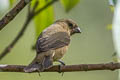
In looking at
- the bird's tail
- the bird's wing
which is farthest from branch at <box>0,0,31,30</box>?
the bird's wing

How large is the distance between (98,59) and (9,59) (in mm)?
1576

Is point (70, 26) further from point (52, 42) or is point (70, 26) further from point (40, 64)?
point (40, 64)

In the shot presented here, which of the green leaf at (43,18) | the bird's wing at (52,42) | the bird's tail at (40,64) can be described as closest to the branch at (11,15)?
the bird's tail at (40,64)

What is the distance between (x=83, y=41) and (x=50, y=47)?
136 inches

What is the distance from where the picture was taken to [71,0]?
339cm

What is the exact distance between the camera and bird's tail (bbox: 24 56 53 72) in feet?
10.8

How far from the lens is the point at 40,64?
354 cm

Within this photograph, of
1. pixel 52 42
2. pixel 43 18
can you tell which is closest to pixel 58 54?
pixel 52 42

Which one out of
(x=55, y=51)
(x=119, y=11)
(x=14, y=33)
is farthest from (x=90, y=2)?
(x=119, y=11)

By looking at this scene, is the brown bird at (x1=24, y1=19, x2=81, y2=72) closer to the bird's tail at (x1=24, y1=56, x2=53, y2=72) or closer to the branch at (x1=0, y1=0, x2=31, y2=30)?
the bird's tail at (x1=24, y1=56, x2=53, y2=72)

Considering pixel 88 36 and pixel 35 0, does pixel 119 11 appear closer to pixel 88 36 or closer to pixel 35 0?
pixel 35 0

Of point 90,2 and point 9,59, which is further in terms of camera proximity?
point 90,2

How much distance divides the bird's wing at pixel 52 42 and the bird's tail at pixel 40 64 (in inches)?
4.5

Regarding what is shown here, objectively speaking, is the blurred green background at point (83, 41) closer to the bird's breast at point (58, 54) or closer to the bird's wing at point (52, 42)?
the bird's wing at point (52, 42)
